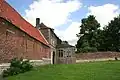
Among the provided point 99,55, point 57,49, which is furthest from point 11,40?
point 57,49

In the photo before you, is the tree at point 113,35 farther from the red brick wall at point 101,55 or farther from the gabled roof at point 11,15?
the gabled roof at point 11,15

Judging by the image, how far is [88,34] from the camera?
82.8 m

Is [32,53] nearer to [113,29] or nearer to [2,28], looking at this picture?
[2,28]

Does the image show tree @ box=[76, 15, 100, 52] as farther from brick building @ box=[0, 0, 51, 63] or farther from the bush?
the bush

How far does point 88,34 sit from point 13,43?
56.3 m

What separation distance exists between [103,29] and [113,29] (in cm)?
404

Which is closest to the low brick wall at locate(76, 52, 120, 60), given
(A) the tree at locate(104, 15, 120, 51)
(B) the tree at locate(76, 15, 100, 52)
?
(B) the tree at locate(76, 15, 100, 52)

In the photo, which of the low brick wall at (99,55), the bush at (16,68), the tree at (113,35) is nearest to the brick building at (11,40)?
the bush at (16,68)

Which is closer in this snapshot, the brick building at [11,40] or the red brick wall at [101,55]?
the brick building at [11,40]

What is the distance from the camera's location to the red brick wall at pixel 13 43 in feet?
82.2

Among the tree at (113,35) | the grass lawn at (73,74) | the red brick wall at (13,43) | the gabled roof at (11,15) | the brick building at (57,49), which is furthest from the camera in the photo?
the tree at (113,35)

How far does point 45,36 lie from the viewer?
192 ft

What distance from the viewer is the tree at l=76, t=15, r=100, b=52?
259 ft

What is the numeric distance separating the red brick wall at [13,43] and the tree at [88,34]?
139 feet
